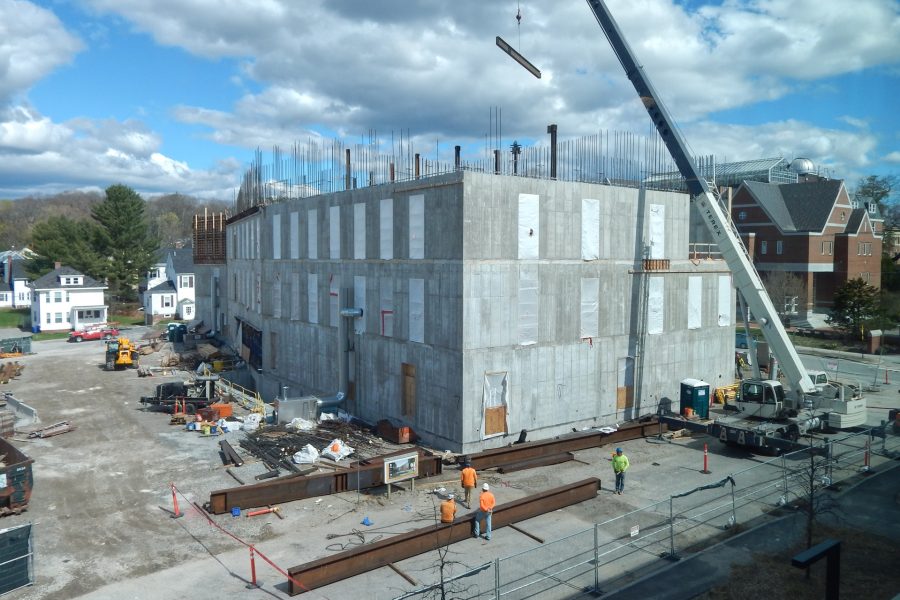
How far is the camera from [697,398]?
99.8ft

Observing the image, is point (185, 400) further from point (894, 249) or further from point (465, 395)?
point (894, 249)

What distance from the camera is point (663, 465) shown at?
23.9 metres

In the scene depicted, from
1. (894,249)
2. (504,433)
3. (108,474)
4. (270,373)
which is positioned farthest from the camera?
(894,249)

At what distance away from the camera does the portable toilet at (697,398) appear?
1196 inches

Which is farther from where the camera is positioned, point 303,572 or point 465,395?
point 465,395

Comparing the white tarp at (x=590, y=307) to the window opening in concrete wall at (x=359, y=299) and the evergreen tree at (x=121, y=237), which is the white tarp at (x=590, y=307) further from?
the evergreen tree at (x=121, y=237)

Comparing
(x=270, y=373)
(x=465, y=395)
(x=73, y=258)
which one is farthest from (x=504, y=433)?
(x=73, y=258)

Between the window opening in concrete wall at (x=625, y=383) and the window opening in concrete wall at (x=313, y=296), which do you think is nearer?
the window opening in concrete wall at (x=625, y=383)

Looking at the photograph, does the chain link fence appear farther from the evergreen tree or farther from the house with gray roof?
the evergreen tree

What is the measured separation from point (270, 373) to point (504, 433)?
68.7 feet

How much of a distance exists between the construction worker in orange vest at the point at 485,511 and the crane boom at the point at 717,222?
16.6m

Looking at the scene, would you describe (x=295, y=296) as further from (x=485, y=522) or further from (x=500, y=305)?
(x=485, y=522)

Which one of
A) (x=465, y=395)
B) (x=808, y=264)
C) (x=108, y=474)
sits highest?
(x=808, y=264)

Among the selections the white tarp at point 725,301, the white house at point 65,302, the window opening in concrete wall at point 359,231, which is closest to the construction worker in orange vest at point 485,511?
the window opening in concrete wall at point 359,231
